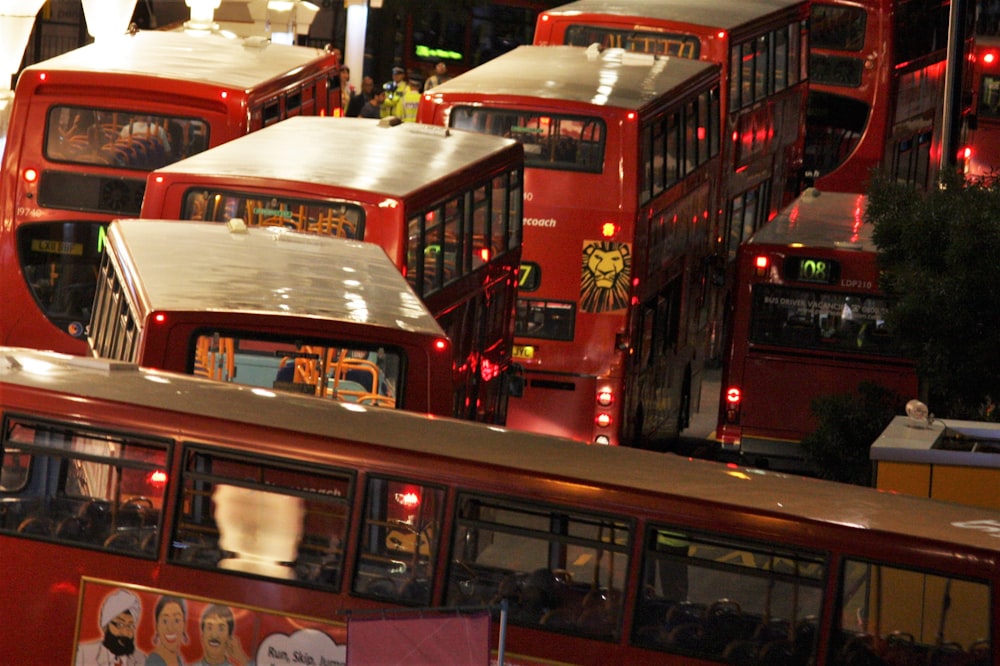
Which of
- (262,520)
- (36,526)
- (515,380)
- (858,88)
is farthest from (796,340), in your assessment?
(858,88)

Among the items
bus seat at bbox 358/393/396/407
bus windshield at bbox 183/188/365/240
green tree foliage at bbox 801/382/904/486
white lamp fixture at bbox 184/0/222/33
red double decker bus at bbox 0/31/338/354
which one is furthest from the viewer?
white lamp fixture at bbox 184/0/222/33

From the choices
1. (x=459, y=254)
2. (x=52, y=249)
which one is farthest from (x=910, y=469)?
(x=52, y=249)

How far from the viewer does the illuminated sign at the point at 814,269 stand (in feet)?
60.0

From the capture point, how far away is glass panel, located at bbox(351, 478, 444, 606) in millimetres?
9102

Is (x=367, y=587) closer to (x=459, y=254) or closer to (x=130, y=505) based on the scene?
(x=130, y=505)

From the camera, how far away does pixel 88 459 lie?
9.30m

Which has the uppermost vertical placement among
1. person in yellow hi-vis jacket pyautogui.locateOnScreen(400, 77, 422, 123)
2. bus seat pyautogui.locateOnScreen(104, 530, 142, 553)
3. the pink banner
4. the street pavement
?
person in yellow hi-vis jacket pyautogui.locateOnScreen(400, 77, 422, 123)

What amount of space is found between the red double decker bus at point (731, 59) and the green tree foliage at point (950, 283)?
807cm

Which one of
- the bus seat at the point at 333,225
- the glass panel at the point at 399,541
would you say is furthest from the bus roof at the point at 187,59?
the glass panel at the point at 399,541

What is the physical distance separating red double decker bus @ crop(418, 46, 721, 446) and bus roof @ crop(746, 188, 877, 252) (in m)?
1.07

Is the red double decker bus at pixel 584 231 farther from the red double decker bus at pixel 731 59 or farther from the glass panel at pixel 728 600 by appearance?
the glass panel at pixel 728 600

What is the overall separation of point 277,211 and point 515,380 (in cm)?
363

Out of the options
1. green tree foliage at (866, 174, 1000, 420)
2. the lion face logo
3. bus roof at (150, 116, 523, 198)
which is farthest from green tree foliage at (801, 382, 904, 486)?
the lion face logo

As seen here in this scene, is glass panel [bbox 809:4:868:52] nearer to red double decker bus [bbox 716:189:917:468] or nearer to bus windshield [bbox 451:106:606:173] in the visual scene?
red double decker bus [bbox 716:189:917:468]
